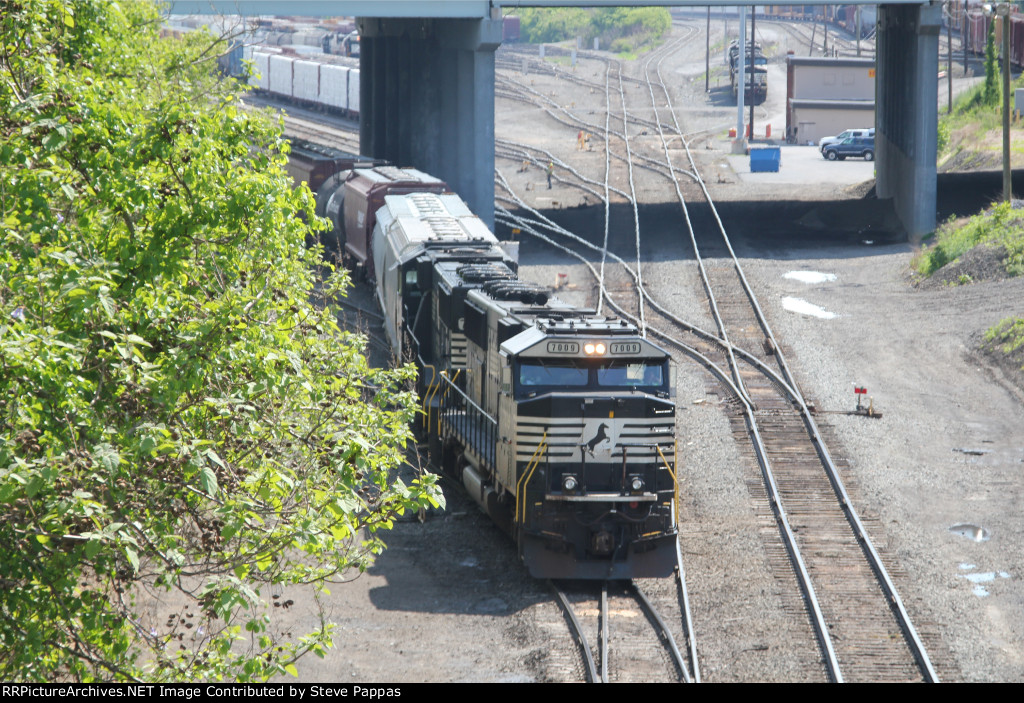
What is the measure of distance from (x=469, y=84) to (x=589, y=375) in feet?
87.7

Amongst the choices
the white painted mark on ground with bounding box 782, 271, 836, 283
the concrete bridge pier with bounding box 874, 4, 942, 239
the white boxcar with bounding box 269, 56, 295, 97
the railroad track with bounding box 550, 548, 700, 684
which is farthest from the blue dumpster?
the railroad track with bounding box 550, 548, 700, 684

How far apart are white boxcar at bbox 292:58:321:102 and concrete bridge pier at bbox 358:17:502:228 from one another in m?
27.2

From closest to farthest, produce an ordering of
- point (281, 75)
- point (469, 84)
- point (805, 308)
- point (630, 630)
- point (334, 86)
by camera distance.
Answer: point (630, 630) < point (805, 308) < point (469, 84) < point (334, 86) < point (281, 75)

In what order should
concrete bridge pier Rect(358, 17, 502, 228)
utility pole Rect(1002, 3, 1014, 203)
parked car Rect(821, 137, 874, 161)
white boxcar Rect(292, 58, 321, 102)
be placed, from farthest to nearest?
white boxcar Rect(292, 58, 321, 102) < parked car Rect(821, 137, 874, 161) < concrete bridge pier Rect(358, 17, 502, 228) < utility pole Rect(1002, 3, 1014, 203)

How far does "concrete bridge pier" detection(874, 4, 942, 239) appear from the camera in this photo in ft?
134

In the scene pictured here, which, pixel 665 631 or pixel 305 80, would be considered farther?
pixel 305 80

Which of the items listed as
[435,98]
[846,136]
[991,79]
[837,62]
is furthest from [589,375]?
[837,62]

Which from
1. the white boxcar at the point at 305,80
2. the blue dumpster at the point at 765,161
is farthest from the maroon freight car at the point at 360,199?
the white boxcar at the point at 305,80

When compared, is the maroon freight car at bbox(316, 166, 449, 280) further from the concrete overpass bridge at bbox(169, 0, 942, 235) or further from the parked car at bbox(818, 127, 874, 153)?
the parked car at bbox(818, 127, 874, 153)

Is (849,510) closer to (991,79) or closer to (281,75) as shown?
(991,79)

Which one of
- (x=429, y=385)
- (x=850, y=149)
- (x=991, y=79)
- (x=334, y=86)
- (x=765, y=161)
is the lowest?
(x=429, y=385)

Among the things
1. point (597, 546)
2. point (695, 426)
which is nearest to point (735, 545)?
point (597, 546)

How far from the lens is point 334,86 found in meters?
77.4
